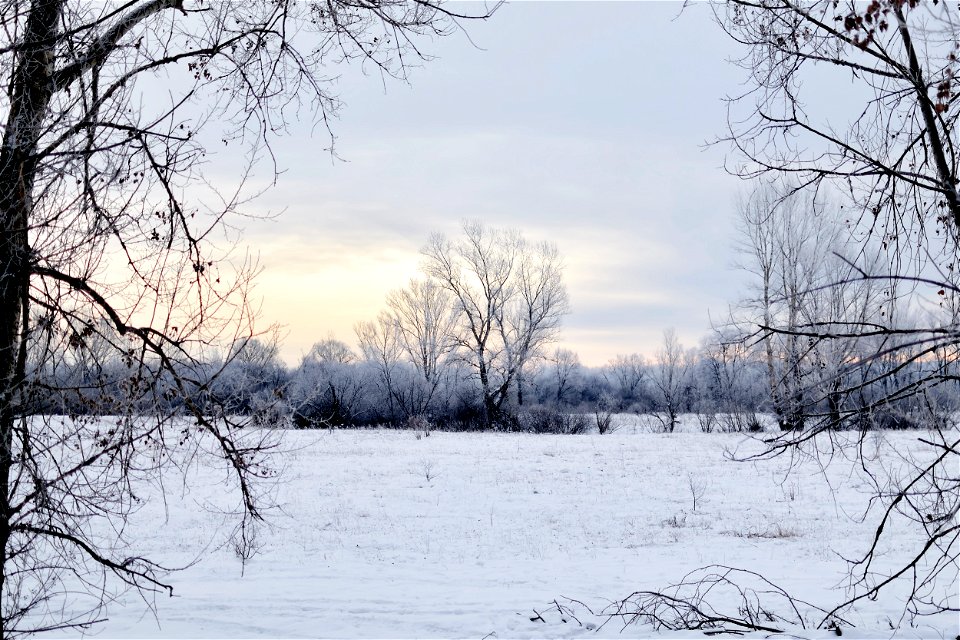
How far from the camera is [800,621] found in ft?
21.3

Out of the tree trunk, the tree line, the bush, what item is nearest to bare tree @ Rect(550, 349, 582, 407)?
the tree line

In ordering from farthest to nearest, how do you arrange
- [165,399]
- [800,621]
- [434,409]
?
[434,409], [800,621], [165,399]

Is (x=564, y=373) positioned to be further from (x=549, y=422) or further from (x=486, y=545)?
(x=486, y=545)

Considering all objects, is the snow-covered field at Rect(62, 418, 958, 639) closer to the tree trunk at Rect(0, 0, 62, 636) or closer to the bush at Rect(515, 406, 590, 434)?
the tree trunk at Rect(0, 0, 62, 636)

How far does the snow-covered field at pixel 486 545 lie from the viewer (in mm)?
6875

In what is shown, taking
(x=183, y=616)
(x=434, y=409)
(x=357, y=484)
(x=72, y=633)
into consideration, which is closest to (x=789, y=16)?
(x=183, y=616)

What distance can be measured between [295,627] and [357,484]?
9.40 meters

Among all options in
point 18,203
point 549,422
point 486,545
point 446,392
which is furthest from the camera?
point 446,392

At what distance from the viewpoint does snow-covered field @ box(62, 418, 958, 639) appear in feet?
22.6

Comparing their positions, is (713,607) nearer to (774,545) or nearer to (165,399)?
(774,545)

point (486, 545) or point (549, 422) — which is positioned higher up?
point (549, 422)

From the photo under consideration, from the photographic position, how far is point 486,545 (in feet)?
34.8

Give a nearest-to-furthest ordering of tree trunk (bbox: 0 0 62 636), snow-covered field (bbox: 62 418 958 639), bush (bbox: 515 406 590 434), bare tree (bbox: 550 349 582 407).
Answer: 1. tree trunk (bbox: 0 0 62 636)
2. snow-covered field (bbox: 62 418 958 639)
3. bush (bbox: 515 406 590 434)
4. bare tree (bbox: 550 349 582 407)

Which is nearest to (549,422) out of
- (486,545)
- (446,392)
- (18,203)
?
(446,392)
